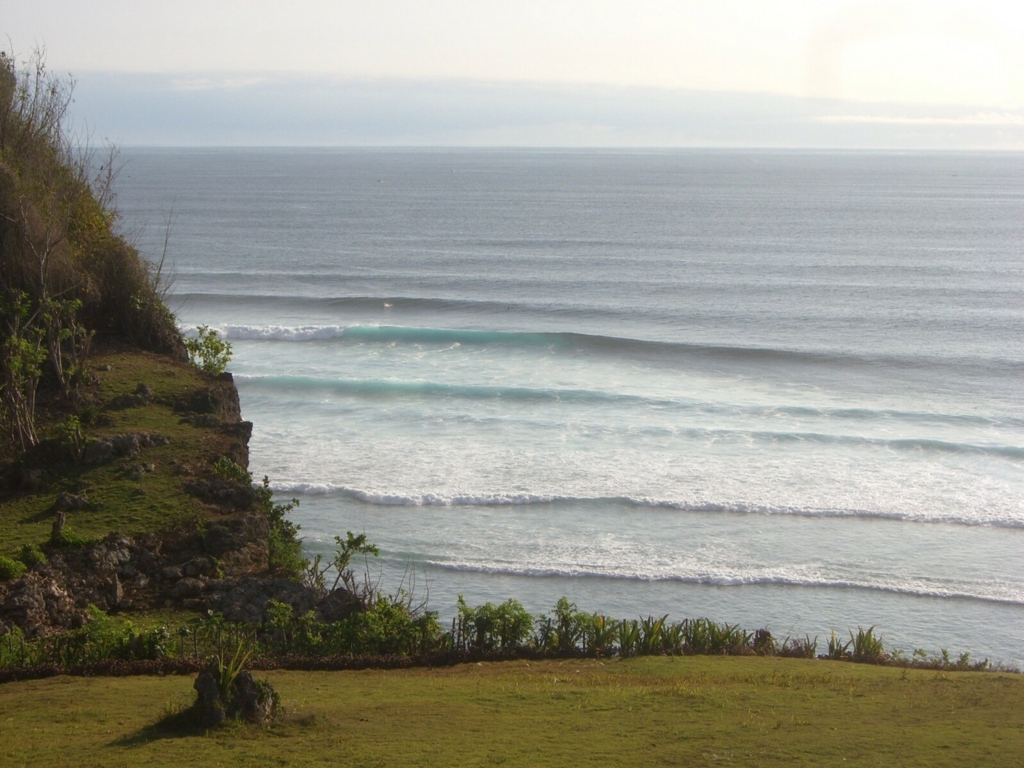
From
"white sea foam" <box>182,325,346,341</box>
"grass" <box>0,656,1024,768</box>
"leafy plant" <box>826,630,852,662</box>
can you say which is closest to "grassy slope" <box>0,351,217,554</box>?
"grass" <box>0,656,1024,768</box>

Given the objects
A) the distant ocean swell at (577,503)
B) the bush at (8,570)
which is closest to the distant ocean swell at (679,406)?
the distant ocean swell at (577,503)

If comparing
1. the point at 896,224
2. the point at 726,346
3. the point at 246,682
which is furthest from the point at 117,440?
the point at 896,224

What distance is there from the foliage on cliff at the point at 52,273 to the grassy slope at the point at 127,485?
1.00m

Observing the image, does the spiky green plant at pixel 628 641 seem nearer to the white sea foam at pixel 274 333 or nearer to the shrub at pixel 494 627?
the shrub at pixel 494 627

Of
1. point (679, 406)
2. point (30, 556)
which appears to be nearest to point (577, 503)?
point (679, 406)

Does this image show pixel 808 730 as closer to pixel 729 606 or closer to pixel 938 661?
pixel 938 661

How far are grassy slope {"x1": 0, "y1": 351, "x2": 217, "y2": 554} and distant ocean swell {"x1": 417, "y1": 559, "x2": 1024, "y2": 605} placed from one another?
575 cm

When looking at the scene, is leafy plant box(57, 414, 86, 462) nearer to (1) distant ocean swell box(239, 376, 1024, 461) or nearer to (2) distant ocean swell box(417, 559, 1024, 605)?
(2) distant ocean swell box(417, 559, 1024, 605)

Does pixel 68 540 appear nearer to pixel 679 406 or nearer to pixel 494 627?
pixel 494 627

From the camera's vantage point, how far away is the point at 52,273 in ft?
65.0

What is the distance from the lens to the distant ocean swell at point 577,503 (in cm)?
2362

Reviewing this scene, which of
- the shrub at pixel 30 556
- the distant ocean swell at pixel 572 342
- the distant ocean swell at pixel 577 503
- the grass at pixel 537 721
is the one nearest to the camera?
the grass at pixel 537 721

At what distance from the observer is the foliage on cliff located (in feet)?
57.5

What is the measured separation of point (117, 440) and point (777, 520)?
1439cm
